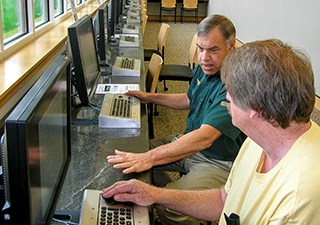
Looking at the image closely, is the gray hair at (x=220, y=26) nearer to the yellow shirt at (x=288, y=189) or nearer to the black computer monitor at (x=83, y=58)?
the black computer monitor at (x=83, y=58)

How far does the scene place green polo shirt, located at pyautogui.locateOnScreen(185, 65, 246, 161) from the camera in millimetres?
1915

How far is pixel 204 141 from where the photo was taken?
74.8 inches

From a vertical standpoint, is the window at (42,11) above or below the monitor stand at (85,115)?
above

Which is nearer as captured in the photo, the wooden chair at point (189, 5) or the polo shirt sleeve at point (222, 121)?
the polo shirt sleeve at point (222, 121)

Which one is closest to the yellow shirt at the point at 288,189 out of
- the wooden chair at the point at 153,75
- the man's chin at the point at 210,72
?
the man's chin at the point at 210,72

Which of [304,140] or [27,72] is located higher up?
[304,140]

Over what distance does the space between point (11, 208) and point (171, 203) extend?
0.75 meters

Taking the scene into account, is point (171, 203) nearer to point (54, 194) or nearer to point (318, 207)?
point (54, 194)

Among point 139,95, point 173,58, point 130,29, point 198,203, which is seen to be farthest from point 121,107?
point 173,58

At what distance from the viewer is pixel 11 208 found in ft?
2.58

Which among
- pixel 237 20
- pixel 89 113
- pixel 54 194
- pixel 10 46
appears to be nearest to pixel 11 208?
pixel 54 194

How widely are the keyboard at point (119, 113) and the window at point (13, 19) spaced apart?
112 centimetres

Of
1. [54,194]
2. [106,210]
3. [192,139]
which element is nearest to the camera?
[54,194]

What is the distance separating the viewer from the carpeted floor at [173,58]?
4.11 meters
